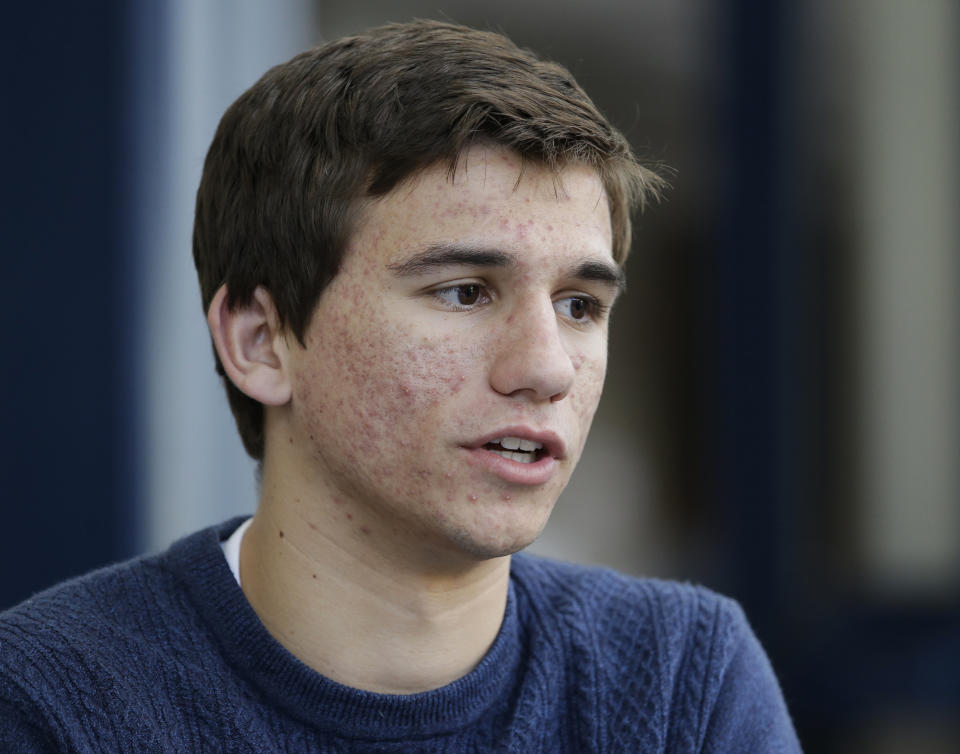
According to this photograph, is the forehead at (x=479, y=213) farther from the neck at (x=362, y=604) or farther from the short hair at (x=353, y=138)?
the neck at (x=362, y=604)

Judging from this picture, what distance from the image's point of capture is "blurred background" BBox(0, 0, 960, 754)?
11.3 feet

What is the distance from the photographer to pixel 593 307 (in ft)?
6.08

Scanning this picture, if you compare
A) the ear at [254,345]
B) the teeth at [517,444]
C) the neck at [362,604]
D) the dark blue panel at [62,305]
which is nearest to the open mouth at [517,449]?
the teeth at [517,444]

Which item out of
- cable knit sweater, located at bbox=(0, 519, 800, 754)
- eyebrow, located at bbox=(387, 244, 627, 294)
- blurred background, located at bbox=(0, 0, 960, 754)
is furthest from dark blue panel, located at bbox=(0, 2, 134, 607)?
eyebrow, located at bbox=(387, 244, 627, 294)

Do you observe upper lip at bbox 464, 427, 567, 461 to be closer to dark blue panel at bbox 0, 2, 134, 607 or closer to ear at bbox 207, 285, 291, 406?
ear at bbox 207, 285, 291, 406

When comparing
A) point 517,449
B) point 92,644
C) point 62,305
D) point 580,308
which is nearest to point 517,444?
point 517,449

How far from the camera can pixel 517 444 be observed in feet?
5.63

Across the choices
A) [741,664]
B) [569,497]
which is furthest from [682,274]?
[741,664]

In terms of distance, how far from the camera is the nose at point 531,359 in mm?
1662

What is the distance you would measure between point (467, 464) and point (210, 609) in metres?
0.45

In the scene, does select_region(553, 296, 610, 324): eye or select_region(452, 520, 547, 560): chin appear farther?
select_region(553, 296, 610, 324): eye

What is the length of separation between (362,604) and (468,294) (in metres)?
0.47

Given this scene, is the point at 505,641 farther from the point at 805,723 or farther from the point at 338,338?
the point at 805,723

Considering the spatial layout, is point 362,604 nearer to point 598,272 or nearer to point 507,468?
point 507,468
